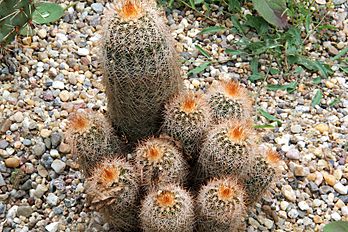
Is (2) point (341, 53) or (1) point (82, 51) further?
(2) point (341, 53)

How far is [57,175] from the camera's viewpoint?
2.76 metres

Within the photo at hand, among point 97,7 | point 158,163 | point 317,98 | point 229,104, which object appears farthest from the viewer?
point 97,7

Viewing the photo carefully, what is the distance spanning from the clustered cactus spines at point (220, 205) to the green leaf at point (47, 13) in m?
1.36

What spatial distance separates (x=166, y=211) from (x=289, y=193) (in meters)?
0.84

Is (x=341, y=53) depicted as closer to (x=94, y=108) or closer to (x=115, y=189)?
(x=94, y=108)

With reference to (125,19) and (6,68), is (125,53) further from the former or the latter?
(6,68)

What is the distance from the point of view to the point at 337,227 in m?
2.51

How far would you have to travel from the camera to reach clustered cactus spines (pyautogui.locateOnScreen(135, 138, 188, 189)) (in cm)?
225

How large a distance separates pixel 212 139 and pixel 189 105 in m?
0.15

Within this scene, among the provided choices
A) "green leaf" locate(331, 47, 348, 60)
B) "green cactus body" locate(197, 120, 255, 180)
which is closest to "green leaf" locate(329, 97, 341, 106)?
"green leaf" locate(331, 47, 348, 60)

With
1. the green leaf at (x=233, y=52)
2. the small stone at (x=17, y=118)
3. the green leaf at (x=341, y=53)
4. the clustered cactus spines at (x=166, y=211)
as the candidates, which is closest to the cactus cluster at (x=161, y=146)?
the clustered cactus spines at (x=166, y=211)

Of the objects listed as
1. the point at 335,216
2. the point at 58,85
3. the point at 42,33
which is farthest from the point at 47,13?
the point at 335,216

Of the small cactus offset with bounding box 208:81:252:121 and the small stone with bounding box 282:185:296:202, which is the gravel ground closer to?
the small stone with bounding box 282:185:296:202

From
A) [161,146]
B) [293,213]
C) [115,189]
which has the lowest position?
[293,213]
